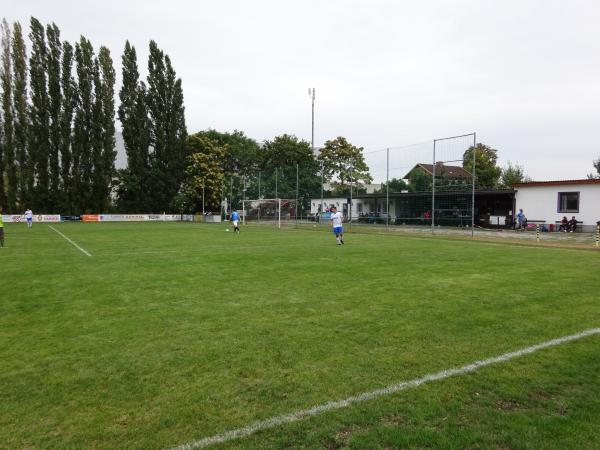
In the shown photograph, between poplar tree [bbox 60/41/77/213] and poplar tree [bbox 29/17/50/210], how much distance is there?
6.00ft

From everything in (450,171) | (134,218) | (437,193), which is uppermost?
(450,171)

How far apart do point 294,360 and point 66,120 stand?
60.8m

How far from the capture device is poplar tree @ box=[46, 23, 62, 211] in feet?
179

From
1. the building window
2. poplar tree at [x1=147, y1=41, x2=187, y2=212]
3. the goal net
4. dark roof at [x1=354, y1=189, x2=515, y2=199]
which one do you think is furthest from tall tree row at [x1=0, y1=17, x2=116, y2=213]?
the building window

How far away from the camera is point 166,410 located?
3551 mm

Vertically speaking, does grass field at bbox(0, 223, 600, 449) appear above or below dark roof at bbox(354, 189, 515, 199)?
below

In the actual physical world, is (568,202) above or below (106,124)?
below

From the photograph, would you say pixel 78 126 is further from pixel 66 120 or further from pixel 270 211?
pixel 270 211

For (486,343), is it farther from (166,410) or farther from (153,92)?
(153,92)

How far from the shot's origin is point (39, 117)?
5397cm

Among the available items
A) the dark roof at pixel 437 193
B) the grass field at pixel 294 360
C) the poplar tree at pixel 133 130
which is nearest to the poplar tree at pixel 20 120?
the poplar tree at pixel 133 130

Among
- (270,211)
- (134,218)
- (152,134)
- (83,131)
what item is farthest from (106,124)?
(270,211)

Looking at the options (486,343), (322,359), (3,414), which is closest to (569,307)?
(486,343)

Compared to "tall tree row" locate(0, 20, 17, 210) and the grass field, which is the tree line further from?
the grass field
